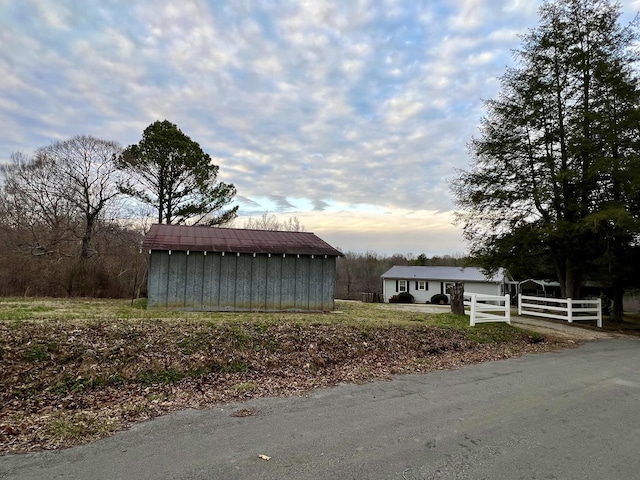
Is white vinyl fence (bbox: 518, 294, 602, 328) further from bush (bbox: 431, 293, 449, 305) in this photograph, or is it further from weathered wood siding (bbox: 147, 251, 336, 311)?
bush (bbox: 431, 293, 449, 305)

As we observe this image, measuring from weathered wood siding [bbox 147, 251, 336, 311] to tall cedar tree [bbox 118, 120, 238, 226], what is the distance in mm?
13094

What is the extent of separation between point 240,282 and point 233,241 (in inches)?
72.8

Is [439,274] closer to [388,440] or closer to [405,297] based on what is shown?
[405,297]

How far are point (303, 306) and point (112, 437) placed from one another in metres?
10.1

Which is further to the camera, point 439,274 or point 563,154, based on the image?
point 439,274

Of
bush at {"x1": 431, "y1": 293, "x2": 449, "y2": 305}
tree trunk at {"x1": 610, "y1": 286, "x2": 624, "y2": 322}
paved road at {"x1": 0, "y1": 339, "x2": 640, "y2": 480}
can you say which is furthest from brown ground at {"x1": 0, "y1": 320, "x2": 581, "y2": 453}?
bush at {"x1": 431, "y1": 293, "x2": 449, "y2": 305}

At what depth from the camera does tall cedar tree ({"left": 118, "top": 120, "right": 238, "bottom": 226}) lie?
23.8 metres

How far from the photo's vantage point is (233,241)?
576 inches

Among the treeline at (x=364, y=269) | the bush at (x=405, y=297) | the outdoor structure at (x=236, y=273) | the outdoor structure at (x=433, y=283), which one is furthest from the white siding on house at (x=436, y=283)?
the outdoor structure at (x=236, y=273)

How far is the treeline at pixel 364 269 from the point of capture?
161 ft

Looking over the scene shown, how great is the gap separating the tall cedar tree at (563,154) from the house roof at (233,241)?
8.47 m

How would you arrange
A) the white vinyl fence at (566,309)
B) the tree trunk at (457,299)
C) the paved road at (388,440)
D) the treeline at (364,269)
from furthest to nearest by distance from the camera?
1. the treeline at (364,269)
2. the white vinyl fence at (566,309)
3. the tree trunk at (457,299)
4. the paved road at (388,440)

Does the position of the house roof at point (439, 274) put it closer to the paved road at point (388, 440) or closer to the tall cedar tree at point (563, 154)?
the tall cedar tree at point (563, 154)

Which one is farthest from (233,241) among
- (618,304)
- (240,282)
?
(618,304)
